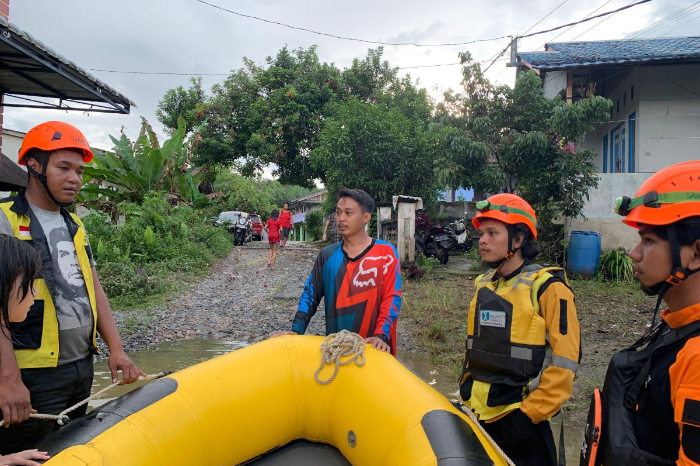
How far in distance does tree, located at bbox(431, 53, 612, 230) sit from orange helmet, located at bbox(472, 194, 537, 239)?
715 cm

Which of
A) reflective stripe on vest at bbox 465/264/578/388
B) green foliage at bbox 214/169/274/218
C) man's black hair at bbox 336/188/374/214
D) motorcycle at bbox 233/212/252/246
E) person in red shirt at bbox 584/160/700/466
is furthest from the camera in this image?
green foliage at bbox 214/169/274/218

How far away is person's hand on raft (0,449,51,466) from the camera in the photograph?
4.97ft

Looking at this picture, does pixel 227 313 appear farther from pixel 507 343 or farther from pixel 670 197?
pixel 670 197

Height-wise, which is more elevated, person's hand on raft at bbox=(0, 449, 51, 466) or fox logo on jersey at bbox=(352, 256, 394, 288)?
fox logo on jersey at bbox=(352, 256, 394, 288)

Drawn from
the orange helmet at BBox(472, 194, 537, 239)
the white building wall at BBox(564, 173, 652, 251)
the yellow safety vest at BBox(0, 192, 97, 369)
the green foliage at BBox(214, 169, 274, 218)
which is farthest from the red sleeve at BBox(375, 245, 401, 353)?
the green foliage at BBox(214, 169, 274, 218)

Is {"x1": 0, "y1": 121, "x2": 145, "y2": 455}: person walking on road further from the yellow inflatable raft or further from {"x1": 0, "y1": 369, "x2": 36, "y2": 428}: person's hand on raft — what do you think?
the yellow inflatable raft

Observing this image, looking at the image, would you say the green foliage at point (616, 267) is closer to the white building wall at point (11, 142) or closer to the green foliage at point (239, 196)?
the white building wall at point (11, 142)

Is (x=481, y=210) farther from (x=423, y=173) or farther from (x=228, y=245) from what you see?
(x=228, y=245)

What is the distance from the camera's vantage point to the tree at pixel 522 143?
29.2ft

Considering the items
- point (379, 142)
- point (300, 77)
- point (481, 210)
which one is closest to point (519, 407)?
point (481, 210)

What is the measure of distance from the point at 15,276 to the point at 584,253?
9.05 metres

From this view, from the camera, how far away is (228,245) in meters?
15.6

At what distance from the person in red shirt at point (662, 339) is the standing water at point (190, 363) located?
8.54 feet

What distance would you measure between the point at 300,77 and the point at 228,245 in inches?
306
